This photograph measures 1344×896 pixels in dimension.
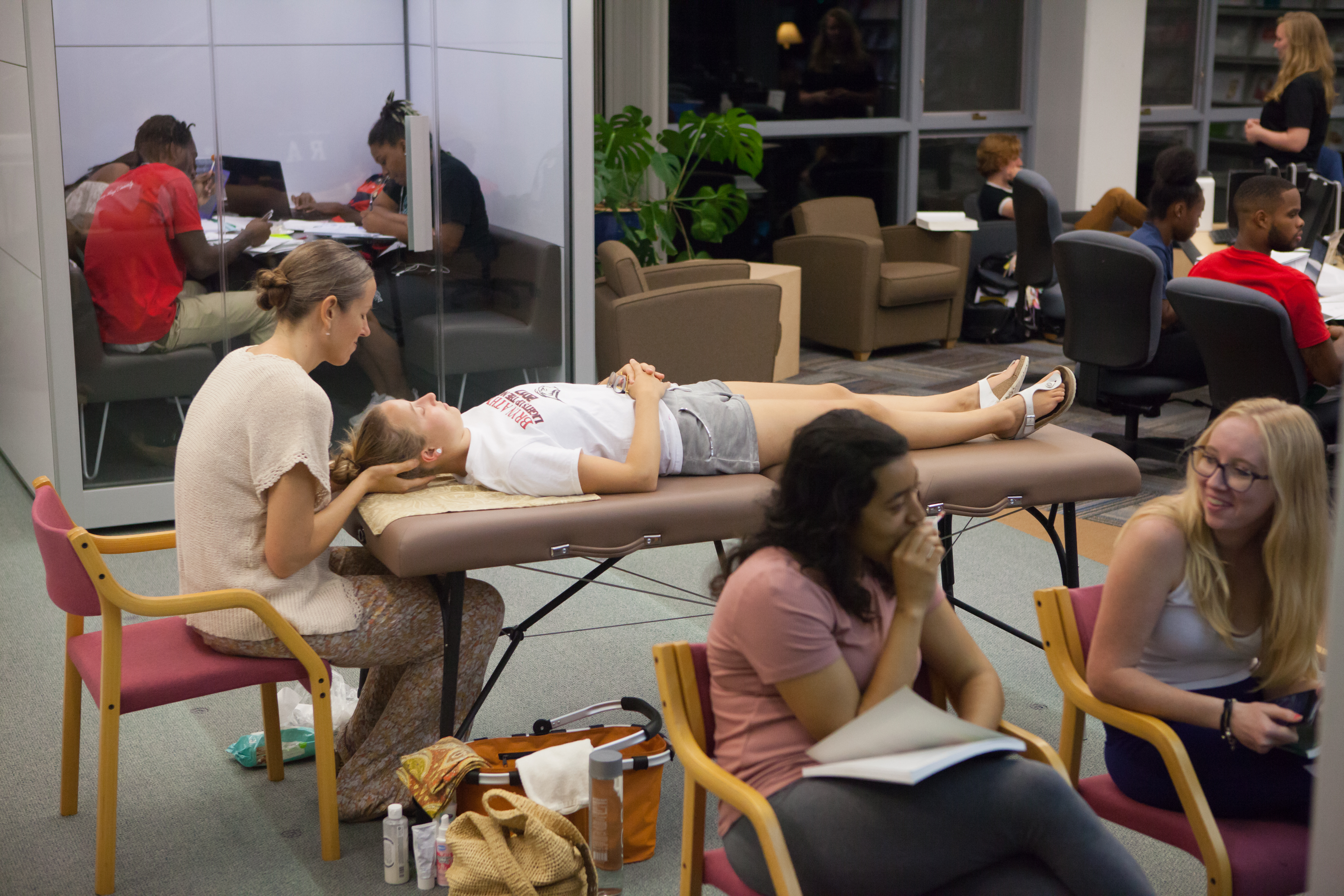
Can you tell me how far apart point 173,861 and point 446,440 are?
0.97m

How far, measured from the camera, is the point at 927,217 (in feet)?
23.6

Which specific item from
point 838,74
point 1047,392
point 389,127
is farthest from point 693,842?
point 838,74

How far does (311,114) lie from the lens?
4473 mm

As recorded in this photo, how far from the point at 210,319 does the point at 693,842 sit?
3.13 meters

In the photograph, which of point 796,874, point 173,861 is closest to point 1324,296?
point 796,874

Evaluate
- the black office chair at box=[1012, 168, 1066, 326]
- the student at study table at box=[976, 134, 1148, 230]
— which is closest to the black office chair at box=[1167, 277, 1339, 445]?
the black office chair at box=[1012, 168, 1066, 326]

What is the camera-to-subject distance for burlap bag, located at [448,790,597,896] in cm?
208

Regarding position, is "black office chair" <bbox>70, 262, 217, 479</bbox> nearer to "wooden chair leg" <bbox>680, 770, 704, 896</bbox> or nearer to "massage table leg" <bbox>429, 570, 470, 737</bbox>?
"massage table leg" <bbox>429, 570, 470, 737</bbox>

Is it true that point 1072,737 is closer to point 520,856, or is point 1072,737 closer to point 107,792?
point 520,856

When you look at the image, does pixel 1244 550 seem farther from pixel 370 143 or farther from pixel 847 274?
pixel 847 274

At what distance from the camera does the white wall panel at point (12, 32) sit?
398 cm

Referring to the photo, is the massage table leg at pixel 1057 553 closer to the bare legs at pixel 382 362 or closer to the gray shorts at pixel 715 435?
the gray shorts at pixel 715 435

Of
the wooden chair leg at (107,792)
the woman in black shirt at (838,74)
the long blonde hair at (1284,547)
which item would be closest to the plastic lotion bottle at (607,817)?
the wooden chair leg at (107,792)

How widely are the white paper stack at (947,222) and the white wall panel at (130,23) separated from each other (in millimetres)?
4140
